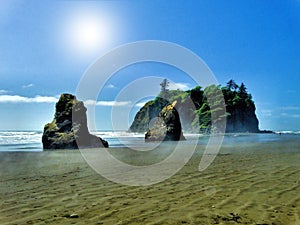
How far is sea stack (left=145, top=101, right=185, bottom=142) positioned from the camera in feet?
125

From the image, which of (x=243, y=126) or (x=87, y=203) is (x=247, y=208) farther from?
(x=243, y=126)

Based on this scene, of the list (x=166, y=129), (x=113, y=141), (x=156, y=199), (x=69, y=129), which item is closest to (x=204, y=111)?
(x=166, y=129)

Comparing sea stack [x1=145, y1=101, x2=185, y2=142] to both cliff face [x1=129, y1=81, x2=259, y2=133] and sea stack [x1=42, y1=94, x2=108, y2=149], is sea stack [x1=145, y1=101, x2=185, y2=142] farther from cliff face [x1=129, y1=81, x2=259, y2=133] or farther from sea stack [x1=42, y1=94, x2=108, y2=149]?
cliff face [x1=129, y1=81, x2=259, y2=133]

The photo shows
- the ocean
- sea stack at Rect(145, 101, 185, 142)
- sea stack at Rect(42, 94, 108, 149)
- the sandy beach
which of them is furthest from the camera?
sea stack at Rect(145, 101, 185, 142)

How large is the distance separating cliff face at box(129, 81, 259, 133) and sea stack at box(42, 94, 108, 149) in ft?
231

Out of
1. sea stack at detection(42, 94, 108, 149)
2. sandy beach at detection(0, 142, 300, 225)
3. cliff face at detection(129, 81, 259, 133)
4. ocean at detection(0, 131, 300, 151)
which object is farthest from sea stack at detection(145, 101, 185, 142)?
cliff face at detection(129, 81, 259, 133)

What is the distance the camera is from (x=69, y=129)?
88.3ft

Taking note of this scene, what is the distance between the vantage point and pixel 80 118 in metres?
27.5

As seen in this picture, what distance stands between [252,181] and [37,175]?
298 inches

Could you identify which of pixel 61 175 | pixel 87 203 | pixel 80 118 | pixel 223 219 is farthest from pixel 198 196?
pixel 80 118

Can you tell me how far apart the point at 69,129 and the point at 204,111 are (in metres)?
79.0

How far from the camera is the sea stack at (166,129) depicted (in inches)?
1505

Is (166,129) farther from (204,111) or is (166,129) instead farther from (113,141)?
(204,111)

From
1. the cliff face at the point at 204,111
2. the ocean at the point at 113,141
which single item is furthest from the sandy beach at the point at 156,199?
the cliff face at the point at 204,111
